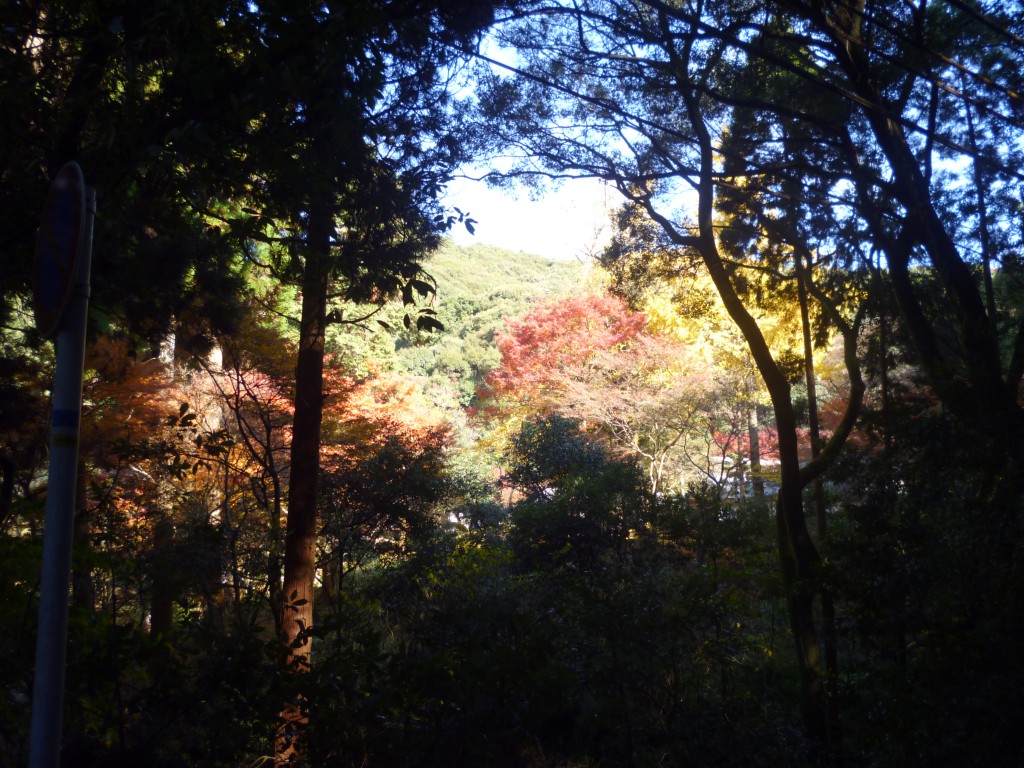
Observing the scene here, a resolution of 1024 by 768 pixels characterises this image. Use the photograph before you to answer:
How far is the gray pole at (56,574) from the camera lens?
185 cm

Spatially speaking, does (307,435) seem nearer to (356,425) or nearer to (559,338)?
(356,425)

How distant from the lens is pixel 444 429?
1190cm

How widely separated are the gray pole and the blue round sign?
0.12 metres

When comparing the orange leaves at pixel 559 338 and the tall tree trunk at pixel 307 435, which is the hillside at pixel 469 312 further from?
the tall tree trunk at pixel 307 435

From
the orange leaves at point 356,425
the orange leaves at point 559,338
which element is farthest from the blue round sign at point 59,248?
the orange leaves at point 559,338

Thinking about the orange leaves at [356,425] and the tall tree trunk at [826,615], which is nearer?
the tall tree trunk at [826,615]

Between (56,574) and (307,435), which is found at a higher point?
(307,435)

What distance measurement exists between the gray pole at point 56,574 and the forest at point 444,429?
15 millimetres

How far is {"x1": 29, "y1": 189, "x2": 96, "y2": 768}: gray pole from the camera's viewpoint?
1.85 meters

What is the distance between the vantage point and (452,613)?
4.23m

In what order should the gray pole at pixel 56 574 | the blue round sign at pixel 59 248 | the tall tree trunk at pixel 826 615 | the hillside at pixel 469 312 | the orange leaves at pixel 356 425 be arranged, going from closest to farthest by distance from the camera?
the gray pole at pixel 56 574 → the blue round sign at pixel 59 248 → the tall tree trunk at pixel 826 615 → the orange leaves at pixel 356 425 → the hillside at pixel 469 312

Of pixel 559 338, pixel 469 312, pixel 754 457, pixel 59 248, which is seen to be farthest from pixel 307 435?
pixel 469 312

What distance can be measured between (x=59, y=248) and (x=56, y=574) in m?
0.85

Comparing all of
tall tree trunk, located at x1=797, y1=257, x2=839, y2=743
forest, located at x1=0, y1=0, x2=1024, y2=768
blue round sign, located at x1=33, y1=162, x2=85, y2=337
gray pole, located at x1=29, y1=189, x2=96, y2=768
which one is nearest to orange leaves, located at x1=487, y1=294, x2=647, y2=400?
Answer: forest, located at x1=0, y1=0, x2=1024, y2=768
